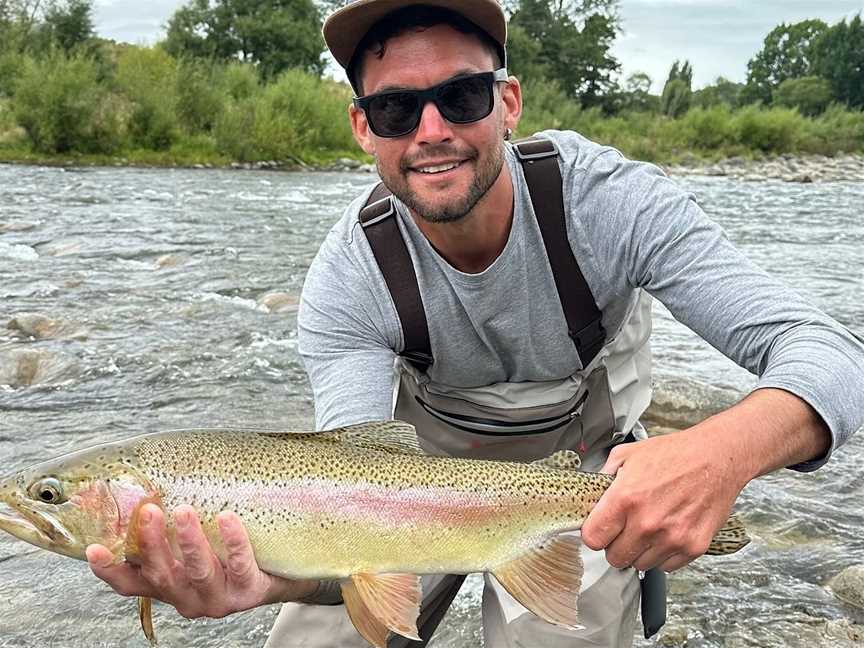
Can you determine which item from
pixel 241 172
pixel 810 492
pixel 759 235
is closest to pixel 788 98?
pixel 241 172

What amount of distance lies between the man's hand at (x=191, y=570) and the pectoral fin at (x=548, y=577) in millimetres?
523

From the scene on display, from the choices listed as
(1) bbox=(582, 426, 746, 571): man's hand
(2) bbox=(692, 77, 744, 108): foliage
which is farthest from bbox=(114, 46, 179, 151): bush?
(2) bbox=(692, 77, 744, 108): foliage

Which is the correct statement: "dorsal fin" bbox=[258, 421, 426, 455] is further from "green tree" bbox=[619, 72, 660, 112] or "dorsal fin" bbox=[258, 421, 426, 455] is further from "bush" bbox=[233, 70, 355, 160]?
"green tree" bbox=[619, 72, 660, 112]

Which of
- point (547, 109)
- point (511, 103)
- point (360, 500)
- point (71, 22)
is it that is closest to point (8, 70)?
point (71, 22)

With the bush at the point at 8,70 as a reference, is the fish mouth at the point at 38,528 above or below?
below

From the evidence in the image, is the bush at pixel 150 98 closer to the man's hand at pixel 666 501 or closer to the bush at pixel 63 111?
the bush at pixel 63 111

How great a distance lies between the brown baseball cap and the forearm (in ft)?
4.06

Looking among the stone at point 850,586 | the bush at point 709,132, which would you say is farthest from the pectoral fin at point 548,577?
the bush at point 709,132

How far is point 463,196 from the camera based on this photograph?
2.21 metres

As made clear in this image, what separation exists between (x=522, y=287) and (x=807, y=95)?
65.3 metres

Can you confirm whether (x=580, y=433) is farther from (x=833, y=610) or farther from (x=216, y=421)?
(x=216, y=421)

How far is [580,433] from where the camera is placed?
2543 mm

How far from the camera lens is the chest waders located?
228 cm

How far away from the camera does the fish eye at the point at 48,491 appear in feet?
5.57
